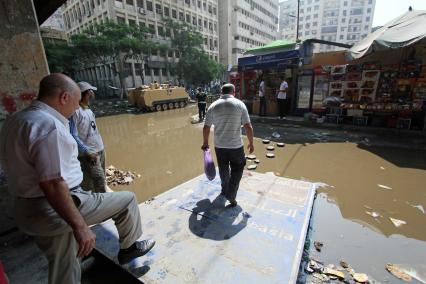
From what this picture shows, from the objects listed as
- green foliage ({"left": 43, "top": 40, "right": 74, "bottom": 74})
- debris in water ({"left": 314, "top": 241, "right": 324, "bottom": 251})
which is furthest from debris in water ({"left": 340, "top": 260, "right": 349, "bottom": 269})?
green foliage ({"left": 43, "top": 40, "right": 74, "bottom": 74})

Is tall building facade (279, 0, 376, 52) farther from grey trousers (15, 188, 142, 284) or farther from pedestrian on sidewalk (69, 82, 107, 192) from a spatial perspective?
grey trousers (15, 188, 142, 284)

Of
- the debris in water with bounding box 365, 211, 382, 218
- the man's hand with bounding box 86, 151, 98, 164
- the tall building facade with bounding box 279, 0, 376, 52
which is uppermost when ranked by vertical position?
the tall building facade with bounding box 279, 0, 376, 52

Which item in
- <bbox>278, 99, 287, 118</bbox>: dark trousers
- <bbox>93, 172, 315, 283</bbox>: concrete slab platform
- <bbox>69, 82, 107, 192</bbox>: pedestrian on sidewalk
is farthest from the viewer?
<bbox>278, 99, 287, 118</bbox>: dark trousers

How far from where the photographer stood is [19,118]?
1367 mm

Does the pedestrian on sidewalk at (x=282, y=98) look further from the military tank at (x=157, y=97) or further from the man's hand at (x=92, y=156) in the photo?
the military tank at (x=157, y=97)

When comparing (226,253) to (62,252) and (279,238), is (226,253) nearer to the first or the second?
(279,238)

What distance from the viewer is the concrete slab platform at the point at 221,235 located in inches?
83.6

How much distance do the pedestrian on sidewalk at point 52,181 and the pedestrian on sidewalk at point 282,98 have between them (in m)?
9.54

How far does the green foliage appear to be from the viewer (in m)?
19.5

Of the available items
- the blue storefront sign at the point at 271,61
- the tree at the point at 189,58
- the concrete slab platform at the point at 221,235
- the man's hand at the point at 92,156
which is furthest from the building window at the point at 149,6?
the concrete slab platform at the point at 221,235

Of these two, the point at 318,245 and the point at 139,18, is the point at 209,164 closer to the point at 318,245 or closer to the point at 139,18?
the point at 318,245

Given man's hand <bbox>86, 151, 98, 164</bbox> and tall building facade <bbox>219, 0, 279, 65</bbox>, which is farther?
tall building facade <bbox>219, 0, 279, 65</bbox>

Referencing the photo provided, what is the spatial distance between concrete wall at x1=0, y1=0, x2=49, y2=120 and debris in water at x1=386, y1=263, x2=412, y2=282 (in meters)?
4.53

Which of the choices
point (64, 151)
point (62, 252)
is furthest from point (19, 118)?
point (62, 252)
